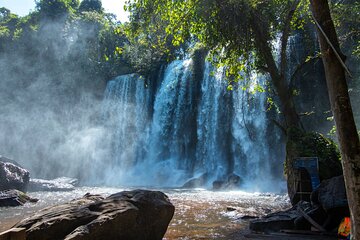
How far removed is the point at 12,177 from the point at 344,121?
20371 millimetres

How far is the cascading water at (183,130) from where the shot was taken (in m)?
25.2

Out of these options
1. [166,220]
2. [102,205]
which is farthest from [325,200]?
[102,205]

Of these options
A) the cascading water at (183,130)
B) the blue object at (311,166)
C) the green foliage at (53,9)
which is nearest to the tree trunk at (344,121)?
the blue object at (311,166)

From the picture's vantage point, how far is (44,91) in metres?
40.1

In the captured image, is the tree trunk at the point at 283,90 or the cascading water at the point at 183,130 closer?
the tree trunk at the point at 283,90

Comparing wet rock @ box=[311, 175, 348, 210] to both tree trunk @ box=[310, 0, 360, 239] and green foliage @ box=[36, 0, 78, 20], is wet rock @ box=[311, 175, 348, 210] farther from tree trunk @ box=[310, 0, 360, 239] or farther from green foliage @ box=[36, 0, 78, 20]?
green foliage @ box=[36, 0, 78, 20]

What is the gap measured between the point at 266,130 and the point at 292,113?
1299 centimetres

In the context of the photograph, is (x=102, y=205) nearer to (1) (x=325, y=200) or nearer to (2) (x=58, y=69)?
(1) (x=325, y=200)

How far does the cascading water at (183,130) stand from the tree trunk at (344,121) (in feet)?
59.3

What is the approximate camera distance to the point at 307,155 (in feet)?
34.8

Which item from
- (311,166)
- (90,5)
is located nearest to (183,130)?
(311,166)

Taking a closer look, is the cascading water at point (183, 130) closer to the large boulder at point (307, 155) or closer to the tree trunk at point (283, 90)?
the tree trunk at point (283, 90)

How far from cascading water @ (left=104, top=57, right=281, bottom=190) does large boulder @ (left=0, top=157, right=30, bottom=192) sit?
10723 millimetres

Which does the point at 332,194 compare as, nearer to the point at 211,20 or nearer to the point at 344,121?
the point at 344,121
